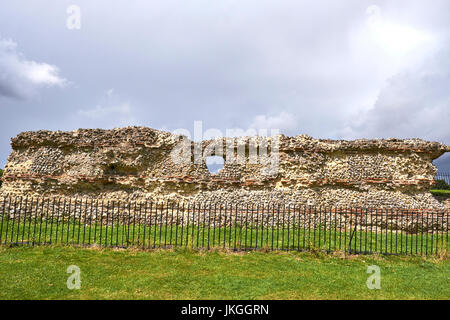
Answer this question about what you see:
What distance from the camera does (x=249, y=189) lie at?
14242mm

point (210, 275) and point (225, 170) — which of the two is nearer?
point (210, 275)

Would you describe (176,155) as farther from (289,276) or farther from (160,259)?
(289,276)

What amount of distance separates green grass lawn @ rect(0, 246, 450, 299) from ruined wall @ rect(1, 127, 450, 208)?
5554 mm

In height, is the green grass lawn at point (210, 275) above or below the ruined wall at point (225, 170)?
below

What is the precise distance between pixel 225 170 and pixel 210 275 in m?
7.96

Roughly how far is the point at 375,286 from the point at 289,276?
1943 mm

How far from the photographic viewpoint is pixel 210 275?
7.01 metres

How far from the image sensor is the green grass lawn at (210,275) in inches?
238

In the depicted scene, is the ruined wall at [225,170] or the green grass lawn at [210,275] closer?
the green grass lawn at [210,275]

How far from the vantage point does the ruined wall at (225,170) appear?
14.2 meters

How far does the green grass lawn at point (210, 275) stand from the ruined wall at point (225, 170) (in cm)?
555

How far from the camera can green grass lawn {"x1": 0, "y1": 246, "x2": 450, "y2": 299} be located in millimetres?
6039
